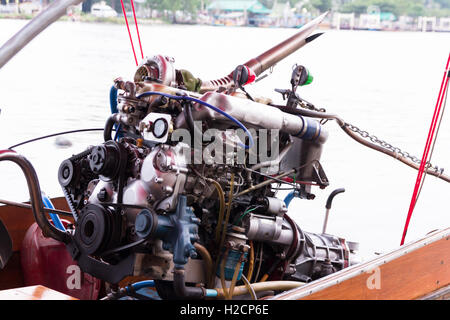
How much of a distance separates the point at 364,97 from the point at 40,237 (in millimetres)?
7908

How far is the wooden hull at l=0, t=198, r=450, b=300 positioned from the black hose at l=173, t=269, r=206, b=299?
306 millimetres

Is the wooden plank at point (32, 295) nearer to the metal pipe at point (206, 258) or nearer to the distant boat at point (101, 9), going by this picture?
the metal pipe at point (206, 258)

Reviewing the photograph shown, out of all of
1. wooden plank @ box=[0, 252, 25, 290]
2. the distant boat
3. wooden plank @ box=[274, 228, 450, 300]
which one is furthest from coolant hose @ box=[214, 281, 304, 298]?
the distant boat

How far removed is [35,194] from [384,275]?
1212mm

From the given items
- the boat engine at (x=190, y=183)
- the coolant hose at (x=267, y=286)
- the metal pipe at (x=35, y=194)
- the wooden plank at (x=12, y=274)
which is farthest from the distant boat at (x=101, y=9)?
the coolant hose at (x=267, y=286)

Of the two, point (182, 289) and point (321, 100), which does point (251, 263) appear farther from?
point (321, 100)

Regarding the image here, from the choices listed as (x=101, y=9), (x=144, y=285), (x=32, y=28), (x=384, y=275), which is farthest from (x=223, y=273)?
(x=101, y=9)

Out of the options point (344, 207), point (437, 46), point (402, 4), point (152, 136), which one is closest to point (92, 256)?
point (152, 136)

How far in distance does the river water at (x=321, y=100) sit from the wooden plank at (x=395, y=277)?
0.52m

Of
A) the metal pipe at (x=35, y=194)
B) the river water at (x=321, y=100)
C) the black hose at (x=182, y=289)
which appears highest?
the metal pipe at (x=35, y=194)

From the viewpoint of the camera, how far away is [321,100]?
8422 millimetres

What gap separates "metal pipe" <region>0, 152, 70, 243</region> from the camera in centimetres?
204

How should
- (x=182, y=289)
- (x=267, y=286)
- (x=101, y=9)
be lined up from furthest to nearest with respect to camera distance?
(x=101, y=9), (x=267, y=286), (x=182, y=289)

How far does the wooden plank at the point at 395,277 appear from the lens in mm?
1952
